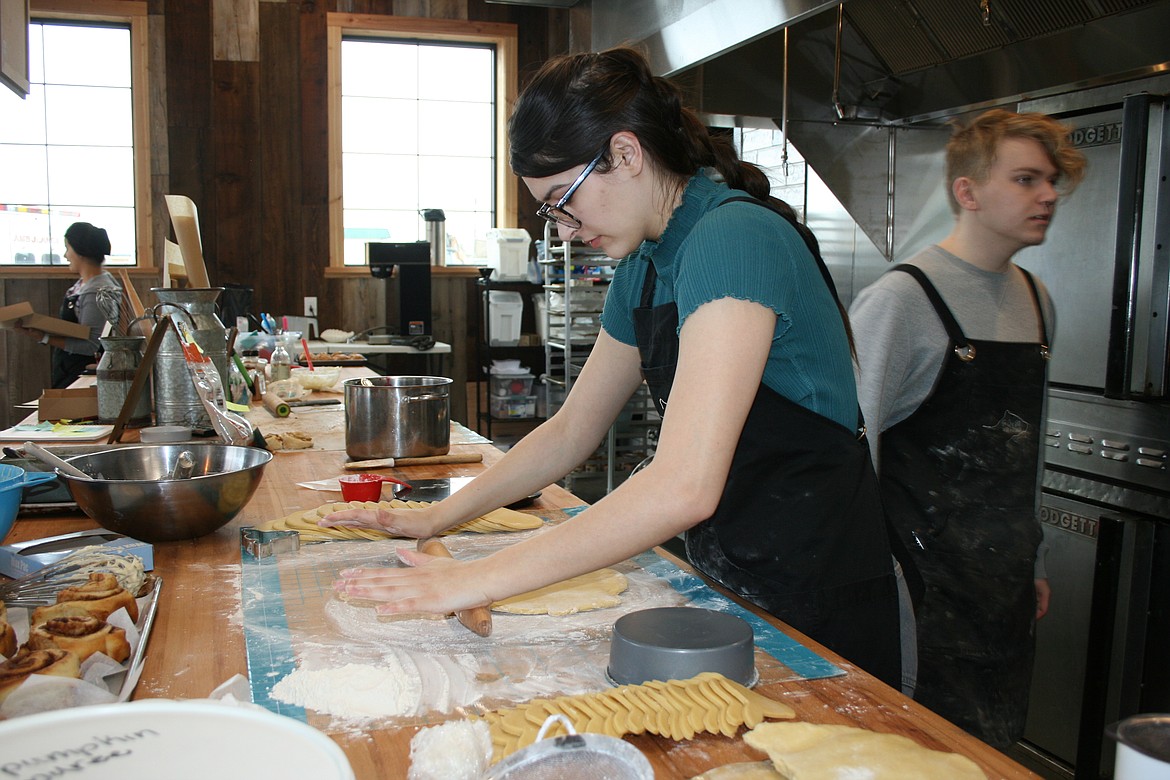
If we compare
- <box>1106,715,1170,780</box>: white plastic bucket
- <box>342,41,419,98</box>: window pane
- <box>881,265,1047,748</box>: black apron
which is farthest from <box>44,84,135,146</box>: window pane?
<box>1106,715,1170,780</box>: white plastic bucket

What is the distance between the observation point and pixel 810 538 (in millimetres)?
1326

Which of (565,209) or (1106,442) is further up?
(565,209)

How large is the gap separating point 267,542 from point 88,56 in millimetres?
6681

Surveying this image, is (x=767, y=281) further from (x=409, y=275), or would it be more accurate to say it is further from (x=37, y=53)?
(x=37, y=53)

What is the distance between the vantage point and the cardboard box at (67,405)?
2.71 metres

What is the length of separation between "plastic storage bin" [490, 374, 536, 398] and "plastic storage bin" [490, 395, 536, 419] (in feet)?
0.15

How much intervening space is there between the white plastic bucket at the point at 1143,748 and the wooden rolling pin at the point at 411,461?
1786mm

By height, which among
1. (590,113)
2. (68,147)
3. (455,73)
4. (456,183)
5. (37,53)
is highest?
(455,73)

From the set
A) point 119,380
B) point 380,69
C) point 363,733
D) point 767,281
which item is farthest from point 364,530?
point 380,69

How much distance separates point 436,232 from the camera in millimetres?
7012

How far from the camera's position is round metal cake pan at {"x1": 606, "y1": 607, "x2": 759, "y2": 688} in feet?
3.06

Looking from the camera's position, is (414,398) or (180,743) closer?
(180,743)

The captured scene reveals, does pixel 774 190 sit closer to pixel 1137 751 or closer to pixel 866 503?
pixel 866 503

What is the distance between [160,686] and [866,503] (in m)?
0.95
